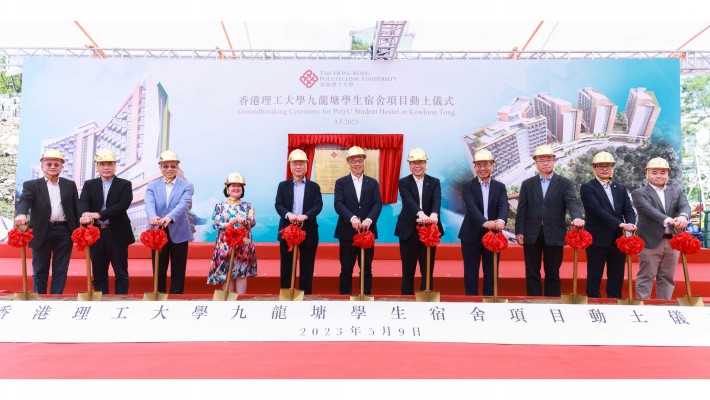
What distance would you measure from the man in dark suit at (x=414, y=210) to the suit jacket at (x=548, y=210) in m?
0.58

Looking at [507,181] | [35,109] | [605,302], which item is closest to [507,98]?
[507,181]

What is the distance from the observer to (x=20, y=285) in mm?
3969

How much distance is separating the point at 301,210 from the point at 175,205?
852mm

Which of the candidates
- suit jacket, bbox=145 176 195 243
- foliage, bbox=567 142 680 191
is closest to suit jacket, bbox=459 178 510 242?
suit jacket, bbox=145 176 195 243

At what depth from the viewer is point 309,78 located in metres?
5.75

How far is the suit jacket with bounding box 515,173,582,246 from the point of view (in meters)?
3.13

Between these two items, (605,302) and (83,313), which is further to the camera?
(605,302)

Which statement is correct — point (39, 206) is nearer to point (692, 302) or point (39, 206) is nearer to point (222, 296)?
point (222, 296)

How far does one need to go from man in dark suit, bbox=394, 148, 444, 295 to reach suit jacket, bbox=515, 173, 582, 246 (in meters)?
0.58

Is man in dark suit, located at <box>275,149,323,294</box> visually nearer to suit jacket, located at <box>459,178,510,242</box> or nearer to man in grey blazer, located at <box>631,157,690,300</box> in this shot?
suit jacket, located at <box>459,178,510,242</box>

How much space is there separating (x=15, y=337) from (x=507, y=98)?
528 cm

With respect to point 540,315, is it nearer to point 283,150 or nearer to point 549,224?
point 549,224

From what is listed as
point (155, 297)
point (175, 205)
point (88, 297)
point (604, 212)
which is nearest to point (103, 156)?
point (175, 205)

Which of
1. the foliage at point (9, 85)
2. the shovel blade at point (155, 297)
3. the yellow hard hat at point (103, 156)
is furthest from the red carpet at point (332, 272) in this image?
the foliage at point (9, 85)
